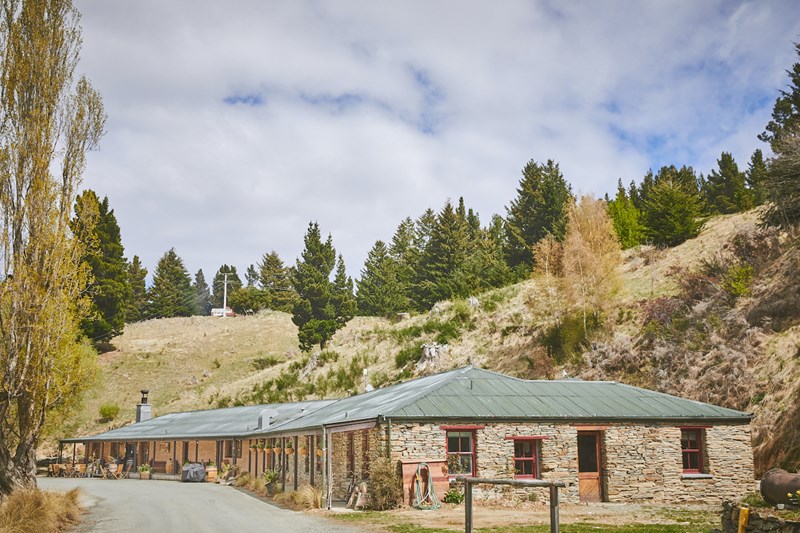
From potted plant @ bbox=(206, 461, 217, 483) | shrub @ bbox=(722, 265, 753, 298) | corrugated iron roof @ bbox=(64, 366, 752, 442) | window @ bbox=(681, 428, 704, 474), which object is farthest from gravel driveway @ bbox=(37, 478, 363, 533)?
shrub @ bbox=(722, 265, 753, 298)

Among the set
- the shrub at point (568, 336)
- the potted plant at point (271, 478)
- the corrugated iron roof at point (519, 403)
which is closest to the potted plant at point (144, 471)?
the potted plant at point (271, 478)

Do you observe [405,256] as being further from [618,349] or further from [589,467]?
[589,467]

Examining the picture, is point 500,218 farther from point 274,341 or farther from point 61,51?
point 61,51

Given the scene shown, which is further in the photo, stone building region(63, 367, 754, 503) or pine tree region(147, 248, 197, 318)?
pine tree region(147, 248, 197, 318)

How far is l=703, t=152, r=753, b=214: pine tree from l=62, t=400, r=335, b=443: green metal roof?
41.1 m

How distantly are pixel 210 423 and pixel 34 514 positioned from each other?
2420cm

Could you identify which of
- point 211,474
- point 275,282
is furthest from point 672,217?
point 275,282

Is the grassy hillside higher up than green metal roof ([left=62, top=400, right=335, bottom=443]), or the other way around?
the grassy hillside

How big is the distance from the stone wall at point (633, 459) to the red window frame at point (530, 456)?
0.54 feet

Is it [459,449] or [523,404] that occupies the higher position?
[523,404]

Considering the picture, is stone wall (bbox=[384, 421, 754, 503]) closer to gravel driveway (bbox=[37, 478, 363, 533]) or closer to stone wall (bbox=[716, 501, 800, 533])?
gravel driveway (bbox=[37, 478, 363, 533])

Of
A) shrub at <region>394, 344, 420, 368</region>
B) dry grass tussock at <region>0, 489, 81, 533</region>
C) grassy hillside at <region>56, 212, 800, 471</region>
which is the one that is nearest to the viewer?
dry grass tussock at <region>0, 489, 81, 533</region>

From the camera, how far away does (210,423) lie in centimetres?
3928

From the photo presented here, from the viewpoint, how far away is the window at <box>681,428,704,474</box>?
74.7 feet
